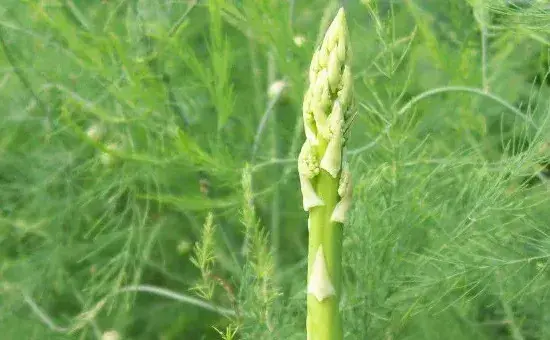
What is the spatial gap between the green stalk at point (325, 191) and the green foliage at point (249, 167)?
1.00 ft

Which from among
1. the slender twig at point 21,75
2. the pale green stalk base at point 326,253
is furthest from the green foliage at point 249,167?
the pale green stalk base at point 326,253

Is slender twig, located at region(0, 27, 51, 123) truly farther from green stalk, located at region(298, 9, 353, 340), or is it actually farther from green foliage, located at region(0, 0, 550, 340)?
green stalk, located at region(298, 9, 353, 340)

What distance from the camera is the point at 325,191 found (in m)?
0.50

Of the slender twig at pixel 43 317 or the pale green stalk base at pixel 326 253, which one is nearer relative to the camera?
the pale green stalk base at pixel 326 253

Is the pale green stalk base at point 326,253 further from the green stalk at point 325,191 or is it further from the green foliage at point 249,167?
the green foliage at point 249,167

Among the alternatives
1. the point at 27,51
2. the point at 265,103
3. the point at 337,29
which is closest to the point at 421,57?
the point at 265,103

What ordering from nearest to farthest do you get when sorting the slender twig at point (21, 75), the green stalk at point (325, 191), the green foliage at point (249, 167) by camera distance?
the green stalk at point (325, 191)
the green foliage at point (249, 167)
the slender twig at point (21, 75)

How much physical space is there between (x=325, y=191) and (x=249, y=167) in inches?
18.7

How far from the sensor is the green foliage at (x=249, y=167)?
0.92 metres

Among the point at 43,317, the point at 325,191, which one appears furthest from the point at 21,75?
the point at 325,191

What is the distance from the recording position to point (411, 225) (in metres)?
0.90

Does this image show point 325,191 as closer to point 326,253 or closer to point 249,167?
point 326,253

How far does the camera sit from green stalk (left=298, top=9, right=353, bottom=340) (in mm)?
499

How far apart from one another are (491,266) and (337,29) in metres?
0.43
